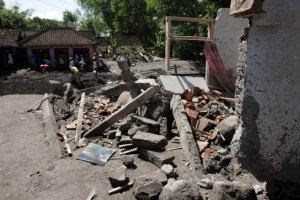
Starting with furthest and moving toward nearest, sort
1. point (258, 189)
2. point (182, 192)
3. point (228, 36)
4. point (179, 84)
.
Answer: point (228, 36), point (179, 84), point (258, 189), point (182, 192)

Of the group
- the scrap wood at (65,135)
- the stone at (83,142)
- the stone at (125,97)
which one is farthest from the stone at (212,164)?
the stone at (125,97)

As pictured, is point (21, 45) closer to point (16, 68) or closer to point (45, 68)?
point (16, 68)

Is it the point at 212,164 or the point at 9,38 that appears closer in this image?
the point at 212,164

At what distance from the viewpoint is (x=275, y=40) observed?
3.21m

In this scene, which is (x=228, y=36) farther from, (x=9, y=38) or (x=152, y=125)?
(x=9, y=38)

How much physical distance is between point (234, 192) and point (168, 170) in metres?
1.61

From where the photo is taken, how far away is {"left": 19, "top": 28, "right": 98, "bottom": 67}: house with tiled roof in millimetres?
27888

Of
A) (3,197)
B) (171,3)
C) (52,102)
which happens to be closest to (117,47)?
(171,3)

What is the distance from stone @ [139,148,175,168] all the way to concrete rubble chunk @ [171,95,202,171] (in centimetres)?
37

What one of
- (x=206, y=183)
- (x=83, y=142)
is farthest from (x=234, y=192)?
(x=83, y=142)

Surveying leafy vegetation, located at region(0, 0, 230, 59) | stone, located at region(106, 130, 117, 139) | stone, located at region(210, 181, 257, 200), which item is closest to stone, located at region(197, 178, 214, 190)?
stone, located at region(210, 181, 257, 200)

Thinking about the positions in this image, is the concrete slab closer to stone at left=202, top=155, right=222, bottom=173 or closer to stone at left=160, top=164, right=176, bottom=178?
stone at left=202, top=155, right=222, bottom=173

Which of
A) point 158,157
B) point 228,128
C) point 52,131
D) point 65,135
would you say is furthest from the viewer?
point 52,131

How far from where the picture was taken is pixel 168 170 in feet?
17.6
